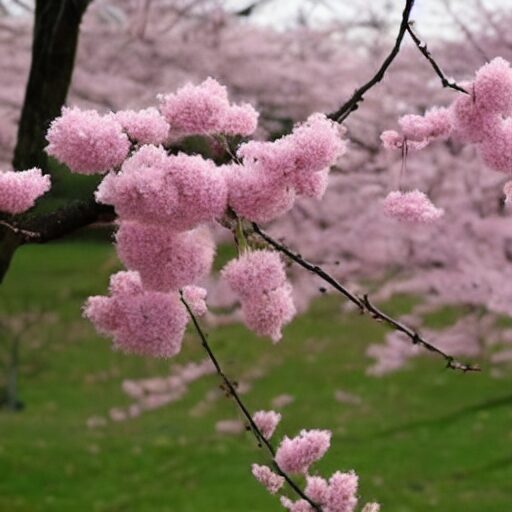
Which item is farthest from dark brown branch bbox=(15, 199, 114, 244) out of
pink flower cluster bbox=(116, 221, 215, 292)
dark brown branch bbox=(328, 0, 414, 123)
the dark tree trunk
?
the dark tree trunk

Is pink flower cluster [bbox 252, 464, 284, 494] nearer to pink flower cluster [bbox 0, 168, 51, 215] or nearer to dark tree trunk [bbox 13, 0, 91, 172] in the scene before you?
pink flower cluster [bbox 0, 168, 51, 215]

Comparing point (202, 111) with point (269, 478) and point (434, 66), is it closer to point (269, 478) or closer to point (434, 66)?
point (434, 66)

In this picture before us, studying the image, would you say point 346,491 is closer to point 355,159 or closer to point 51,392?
point 355,159

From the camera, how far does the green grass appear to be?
10898 millimetres

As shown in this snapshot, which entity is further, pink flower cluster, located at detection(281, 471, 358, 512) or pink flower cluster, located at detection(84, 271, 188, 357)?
pink flower cluster, located at detection(281, 471, 358, 512)

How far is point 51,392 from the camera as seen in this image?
18344 mm

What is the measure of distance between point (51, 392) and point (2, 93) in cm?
904

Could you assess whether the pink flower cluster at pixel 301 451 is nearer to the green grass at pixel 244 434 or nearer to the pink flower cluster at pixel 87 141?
the pink flower cluster at pixel 87 141

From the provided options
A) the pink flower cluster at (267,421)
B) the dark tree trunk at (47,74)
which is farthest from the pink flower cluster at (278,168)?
the dark tree trunk at (47,74)

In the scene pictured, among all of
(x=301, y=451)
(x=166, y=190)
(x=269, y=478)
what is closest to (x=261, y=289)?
(x=166, y=190)

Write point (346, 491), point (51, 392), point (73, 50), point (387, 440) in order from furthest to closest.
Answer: point (51, 392) < point (387, 440) < point (73, 50) < point (346, 491)

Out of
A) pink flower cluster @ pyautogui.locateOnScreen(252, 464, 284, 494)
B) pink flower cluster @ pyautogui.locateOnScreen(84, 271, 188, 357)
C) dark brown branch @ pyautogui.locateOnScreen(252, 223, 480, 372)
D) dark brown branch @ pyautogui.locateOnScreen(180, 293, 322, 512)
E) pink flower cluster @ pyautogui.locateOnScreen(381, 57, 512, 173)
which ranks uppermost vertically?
pink flower cluster @ pyautogui.locateOnScreen(381, 57, 512, 173)

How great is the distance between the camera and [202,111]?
2.11m

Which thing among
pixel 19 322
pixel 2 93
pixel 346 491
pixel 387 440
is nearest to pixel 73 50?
pixel 346 491
